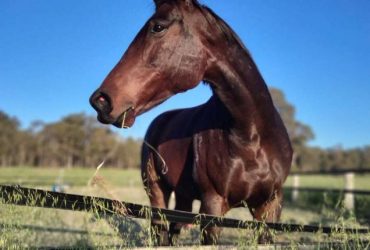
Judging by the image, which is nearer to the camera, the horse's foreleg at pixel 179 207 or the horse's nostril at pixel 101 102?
the horse's nostril at pixel 101 102

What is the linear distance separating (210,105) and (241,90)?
63cm

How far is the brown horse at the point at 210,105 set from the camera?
2791 mm

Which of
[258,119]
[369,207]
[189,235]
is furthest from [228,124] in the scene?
[369,207]

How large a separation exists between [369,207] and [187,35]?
9427mm

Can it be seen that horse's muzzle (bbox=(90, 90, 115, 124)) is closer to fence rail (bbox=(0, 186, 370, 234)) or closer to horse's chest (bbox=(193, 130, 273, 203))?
fence rail (bbox=(0, 186, 370, 234))

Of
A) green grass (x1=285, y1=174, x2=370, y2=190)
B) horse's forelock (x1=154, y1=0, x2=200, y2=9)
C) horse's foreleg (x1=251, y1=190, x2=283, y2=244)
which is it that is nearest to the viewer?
horse's forelock (x1=154, y1=0, x2=200, y2=9)

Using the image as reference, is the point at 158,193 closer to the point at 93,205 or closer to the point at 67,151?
the point at 93,205

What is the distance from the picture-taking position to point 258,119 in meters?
3.41

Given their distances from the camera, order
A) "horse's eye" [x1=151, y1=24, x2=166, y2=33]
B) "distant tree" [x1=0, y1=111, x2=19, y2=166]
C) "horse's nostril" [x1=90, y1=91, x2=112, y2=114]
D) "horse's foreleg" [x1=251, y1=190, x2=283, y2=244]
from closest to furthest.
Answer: "horse's nostril" [x1=90, y1=91, x2=112, y2=114] → "horse's eye" [x1=151, y1=24, x2=166, y2=33] → "horse's foreleg" [x1=251, y1=190, x2=283, y2=244] → "distant tree" [x1=0, y1=111, x2=19, y2=166]

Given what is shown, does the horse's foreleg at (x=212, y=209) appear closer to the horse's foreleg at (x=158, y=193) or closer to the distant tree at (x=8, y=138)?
the horse's foreleg at (x=158, y=193)

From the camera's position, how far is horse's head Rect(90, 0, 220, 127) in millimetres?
2627

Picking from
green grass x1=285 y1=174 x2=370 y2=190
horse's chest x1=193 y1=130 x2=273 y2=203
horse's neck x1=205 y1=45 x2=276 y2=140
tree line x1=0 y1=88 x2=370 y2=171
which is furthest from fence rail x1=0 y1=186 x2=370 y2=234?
tree line x1=0 y1=88 x2=370 y2=171

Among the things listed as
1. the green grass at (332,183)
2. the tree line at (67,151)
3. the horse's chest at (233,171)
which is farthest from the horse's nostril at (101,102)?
the tree line at (67,151)

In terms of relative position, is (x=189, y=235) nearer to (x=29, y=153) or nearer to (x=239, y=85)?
(x=239, y=85)
